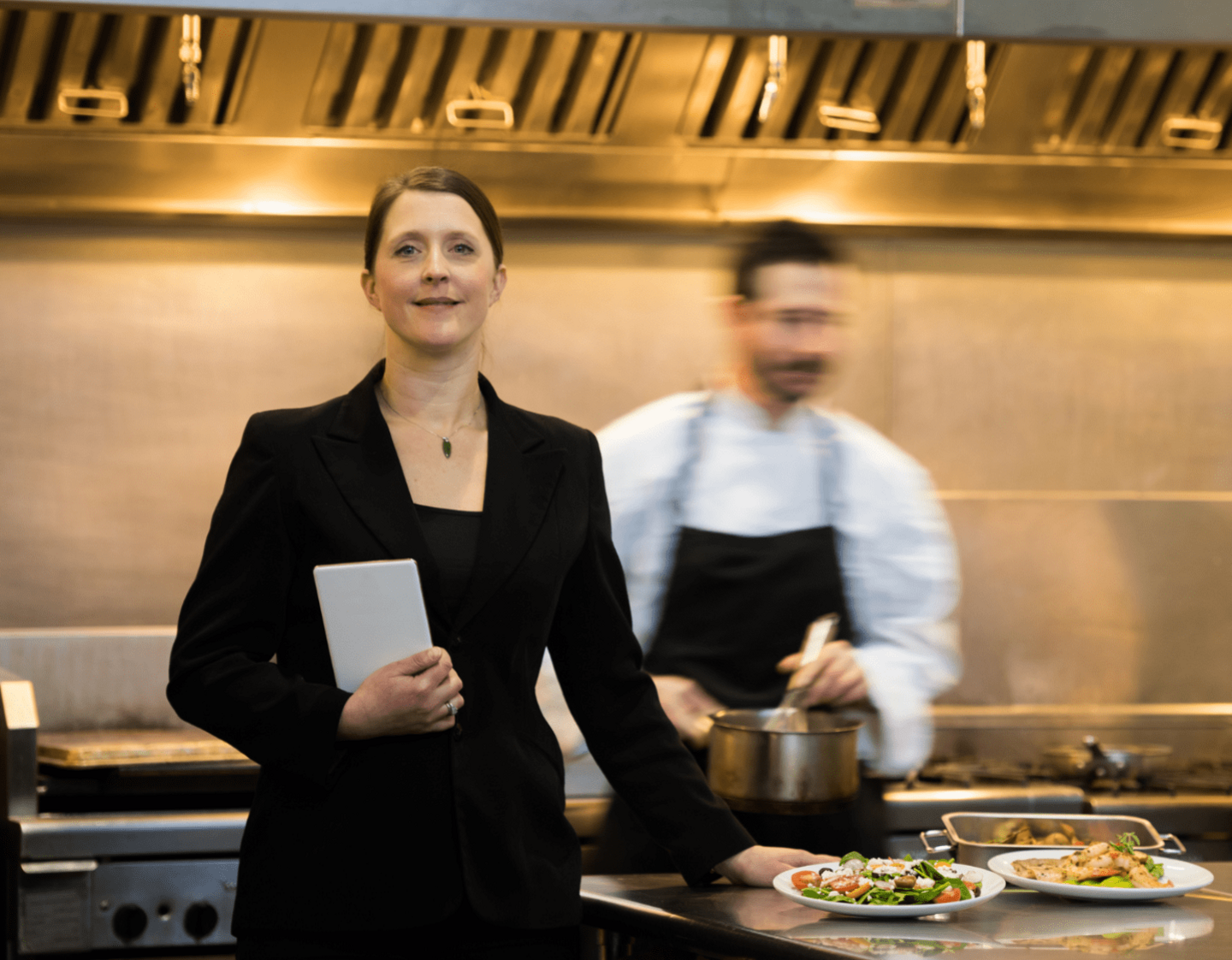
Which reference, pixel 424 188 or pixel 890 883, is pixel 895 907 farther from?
pixel 424 188

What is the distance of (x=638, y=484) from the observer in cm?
242

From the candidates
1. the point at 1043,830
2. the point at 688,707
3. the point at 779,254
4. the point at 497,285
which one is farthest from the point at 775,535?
the point at 497,285

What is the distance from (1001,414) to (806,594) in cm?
147

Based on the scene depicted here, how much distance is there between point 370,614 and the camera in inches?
54.2

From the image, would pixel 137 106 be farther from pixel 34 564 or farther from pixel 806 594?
pixel 806 594

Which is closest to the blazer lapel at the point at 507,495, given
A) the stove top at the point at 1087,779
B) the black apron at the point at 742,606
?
the black apron at the point at 742,606

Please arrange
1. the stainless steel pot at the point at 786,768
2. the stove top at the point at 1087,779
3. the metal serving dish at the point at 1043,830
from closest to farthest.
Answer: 1. the metal serving dish at the point at 1043,830
2. the stainless steel pot at the point at 786,768
3. the stove top at the point at 1087,779

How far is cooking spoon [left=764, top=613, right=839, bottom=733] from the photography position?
6.96 ft

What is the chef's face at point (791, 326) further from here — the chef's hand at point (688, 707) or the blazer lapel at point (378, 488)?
the blazer lapel at point (378, 488)

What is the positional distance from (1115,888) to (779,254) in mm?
1212

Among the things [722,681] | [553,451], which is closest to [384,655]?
[553,451]

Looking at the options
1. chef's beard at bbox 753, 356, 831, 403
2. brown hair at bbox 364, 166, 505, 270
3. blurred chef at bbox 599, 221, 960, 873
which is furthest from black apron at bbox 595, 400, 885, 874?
brown hair at bbox 364, 166, 505, 270

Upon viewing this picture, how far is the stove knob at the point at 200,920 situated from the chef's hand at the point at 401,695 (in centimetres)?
140

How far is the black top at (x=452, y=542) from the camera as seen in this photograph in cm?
148
